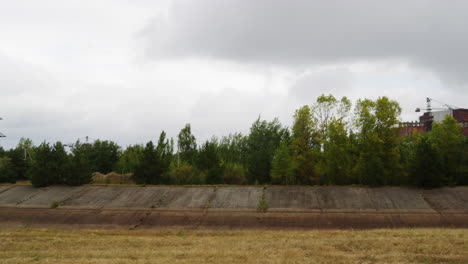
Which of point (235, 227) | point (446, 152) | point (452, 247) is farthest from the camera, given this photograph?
point (446, 152)

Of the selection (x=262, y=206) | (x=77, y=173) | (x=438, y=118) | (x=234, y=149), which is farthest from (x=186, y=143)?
(x=438, y=118)

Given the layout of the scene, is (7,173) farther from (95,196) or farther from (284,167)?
(284,167)

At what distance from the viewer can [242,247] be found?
1538 centimetres

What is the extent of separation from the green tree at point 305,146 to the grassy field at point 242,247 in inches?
526

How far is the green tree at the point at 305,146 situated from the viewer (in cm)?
3225

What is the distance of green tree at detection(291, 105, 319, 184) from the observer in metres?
32.2

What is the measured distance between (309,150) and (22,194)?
22313mm

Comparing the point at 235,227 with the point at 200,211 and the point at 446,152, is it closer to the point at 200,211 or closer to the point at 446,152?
the point at 200,211

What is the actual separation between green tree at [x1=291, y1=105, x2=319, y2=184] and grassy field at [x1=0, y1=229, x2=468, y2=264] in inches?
526

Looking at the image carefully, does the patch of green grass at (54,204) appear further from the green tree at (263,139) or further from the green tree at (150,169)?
the green tree at (263,139)

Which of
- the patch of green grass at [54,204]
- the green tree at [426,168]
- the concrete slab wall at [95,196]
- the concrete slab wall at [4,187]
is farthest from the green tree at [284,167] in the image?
the concrete slab wall at [4,187]

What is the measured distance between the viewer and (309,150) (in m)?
32.5

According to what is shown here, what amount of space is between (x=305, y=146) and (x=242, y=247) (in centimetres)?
1820

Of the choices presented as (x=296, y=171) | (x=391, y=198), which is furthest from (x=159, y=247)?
(x=296, y=171)
